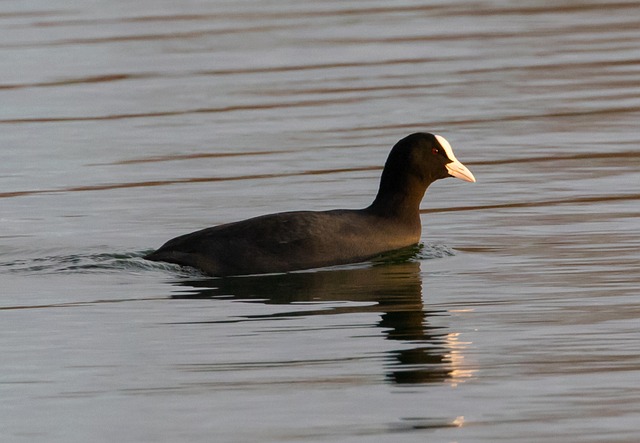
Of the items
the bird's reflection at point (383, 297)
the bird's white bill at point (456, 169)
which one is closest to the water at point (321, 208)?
the bird's reflection at point (383, 297)

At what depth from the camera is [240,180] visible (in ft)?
43.7

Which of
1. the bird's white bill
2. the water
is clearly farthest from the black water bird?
the bird's white bill

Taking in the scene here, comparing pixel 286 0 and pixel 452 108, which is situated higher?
pixel 286 0

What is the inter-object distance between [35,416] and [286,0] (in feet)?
66.7

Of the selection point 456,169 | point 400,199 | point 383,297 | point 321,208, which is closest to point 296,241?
point 400,199

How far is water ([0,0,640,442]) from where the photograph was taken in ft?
22.3

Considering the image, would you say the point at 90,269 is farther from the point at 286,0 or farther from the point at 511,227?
the point at 286,0

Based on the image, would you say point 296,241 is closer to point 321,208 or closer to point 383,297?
point 383,297

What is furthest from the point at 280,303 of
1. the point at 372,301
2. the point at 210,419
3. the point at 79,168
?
the point at 79,168

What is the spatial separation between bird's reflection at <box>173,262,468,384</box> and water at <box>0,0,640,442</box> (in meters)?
0.03

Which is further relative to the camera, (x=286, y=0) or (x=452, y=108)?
(x=286, y=0)

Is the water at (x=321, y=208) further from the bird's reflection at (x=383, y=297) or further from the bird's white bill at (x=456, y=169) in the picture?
the bird's white bill at (x=456, y=169)

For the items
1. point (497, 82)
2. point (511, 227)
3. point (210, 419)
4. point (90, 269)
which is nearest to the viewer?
point (210, 419)

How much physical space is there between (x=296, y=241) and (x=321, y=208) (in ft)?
6.72
